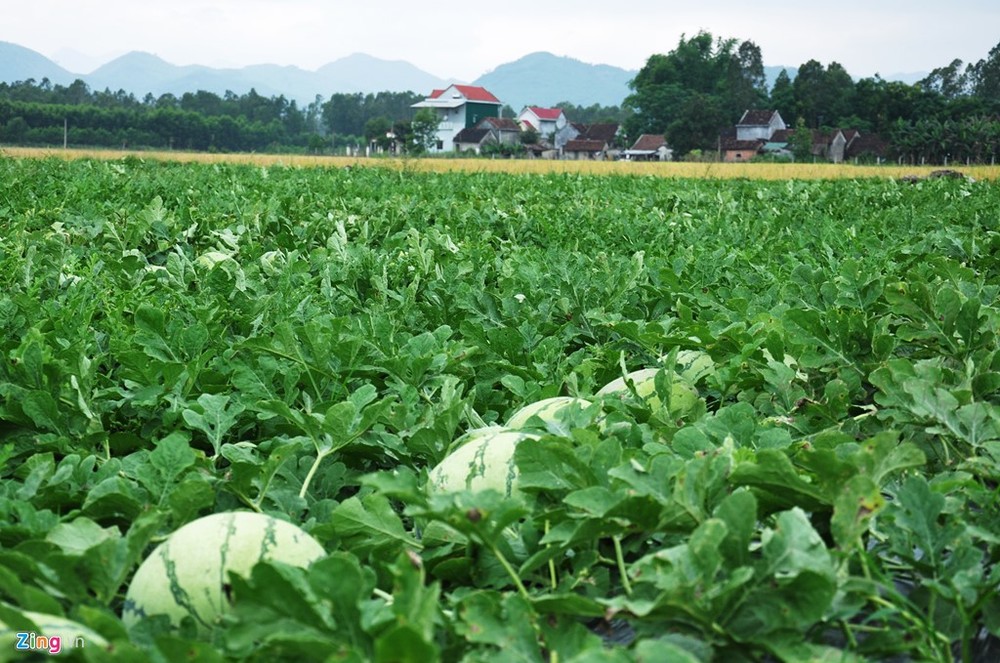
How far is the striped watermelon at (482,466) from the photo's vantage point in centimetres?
166

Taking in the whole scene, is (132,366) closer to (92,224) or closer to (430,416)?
(430,416)

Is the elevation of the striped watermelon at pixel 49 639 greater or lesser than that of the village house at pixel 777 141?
lesser

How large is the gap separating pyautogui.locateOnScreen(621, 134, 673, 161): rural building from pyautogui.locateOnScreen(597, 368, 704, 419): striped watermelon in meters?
110

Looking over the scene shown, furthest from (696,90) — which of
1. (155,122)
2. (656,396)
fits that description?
(656,396)

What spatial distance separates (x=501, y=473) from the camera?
1666 mm

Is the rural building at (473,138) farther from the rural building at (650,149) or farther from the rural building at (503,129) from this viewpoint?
the rural building at (650,149)

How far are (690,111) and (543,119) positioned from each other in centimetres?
4143

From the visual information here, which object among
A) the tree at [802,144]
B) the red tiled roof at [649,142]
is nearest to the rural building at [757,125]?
the red tiled roof at [649,142]

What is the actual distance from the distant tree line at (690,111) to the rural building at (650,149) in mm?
3631

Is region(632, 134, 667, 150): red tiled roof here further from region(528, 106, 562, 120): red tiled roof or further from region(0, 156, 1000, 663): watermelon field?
region(0, 156, 1000, 663): watermelon field

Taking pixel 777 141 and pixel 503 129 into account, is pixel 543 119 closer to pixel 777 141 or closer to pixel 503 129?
pixel 503 129

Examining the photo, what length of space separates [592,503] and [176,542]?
2.02 feet

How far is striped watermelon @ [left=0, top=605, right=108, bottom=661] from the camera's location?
38.4 inches

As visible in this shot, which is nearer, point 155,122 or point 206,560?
point 206,560
